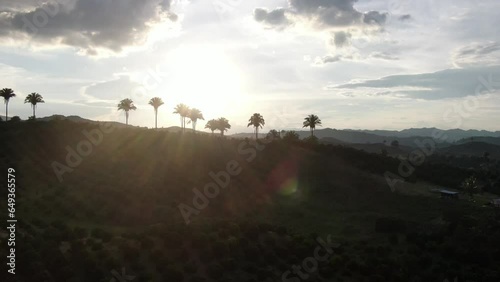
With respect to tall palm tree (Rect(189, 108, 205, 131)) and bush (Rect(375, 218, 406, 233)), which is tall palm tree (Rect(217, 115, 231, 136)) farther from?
bush (Rect(375, 218, 406, 233))

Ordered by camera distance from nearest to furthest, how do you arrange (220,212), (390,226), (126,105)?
(390,226), (220,212), (126,105)

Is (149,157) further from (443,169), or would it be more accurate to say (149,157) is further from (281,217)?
(443,169)

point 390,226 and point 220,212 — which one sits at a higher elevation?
point 220,212

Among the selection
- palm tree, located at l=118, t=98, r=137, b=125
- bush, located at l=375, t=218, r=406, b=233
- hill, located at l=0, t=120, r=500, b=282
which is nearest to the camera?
hill, located at l=0, t=120, r=500, b=282

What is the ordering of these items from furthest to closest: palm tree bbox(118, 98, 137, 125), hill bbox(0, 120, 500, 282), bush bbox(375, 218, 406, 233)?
1. palm tree bbox(118, 98, 137, 125)
2. bush bbox(375, 218, 406, 233)
3. hill bbox(0, 120, 500, 282)

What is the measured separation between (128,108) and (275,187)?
166 ft

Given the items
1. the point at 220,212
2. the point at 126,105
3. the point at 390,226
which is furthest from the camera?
the point at 126,105

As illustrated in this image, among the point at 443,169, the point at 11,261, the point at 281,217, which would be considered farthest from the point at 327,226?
the point at 443,169

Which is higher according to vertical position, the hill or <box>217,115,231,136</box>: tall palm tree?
<box>217,115,231,136</box>: tall palm tree

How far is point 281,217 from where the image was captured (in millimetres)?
66062

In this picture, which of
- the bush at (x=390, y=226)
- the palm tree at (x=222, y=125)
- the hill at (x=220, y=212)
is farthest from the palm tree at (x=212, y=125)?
the bush at (x=390, y=226)

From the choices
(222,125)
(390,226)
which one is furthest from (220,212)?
(222,125)

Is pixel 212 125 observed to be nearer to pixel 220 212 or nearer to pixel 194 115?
pixel 194 115

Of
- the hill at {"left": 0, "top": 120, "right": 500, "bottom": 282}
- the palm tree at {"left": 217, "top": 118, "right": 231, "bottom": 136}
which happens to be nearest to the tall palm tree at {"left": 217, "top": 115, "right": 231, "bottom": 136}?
the palm tree at {"left": 217, "top": 118, "right": 231, "bottom": 136}
